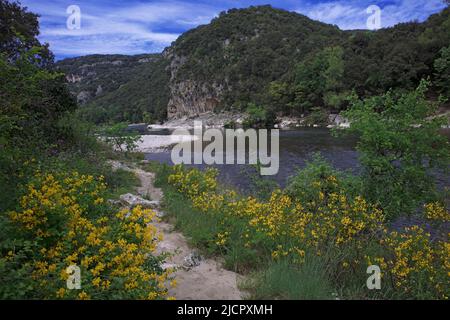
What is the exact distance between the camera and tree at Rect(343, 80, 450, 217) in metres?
7.64

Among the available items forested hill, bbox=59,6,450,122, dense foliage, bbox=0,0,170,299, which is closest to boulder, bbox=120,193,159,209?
dense foliage, bbox=0,0,170,299

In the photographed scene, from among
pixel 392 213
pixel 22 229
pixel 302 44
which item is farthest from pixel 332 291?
pixel 302 44

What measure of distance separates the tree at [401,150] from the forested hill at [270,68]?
15229 millimetres

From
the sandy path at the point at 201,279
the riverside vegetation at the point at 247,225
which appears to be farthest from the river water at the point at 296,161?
the sandy path at the point at 201,279

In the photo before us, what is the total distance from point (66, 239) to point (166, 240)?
2439mm

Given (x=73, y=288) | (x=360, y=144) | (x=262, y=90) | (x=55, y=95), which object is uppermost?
(x=262, y=90)

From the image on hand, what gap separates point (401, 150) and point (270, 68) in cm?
9451

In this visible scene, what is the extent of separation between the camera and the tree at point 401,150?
764 cm

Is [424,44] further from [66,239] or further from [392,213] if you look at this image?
[66,239]

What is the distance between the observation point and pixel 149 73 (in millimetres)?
170625

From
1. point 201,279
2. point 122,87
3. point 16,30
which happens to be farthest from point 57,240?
point 122,87

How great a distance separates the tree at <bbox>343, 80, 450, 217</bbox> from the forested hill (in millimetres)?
15229

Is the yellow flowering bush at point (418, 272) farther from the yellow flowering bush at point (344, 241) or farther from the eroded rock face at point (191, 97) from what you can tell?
the eroded rock face at point (191, 97)

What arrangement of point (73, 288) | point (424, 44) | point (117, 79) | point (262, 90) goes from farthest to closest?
point (117, 79), point (262, 90), point (424, 44), point (73, 288)
